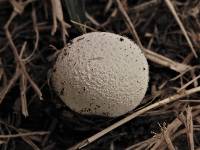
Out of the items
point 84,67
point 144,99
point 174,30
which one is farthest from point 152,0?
point 84,67

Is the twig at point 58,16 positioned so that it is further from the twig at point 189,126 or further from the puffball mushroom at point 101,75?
the twig at point 189,126

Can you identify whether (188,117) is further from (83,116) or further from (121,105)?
(83,116)

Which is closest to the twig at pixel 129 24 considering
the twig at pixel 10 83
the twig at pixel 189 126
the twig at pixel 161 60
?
the twig at pixel 161 60

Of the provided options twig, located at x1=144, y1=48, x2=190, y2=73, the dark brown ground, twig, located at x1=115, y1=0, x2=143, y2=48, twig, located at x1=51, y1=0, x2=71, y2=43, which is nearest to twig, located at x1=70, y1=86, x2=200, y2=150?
the dark brown ground

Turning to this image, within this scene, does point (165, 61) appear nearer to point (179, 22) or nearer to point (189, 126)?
point (179, 22)

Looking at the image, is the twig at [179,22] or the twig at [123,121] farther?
the twig at [179,22]

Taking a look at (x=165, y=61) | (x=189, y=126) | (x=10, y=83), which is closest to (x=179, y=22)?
(x=165, y=61)
